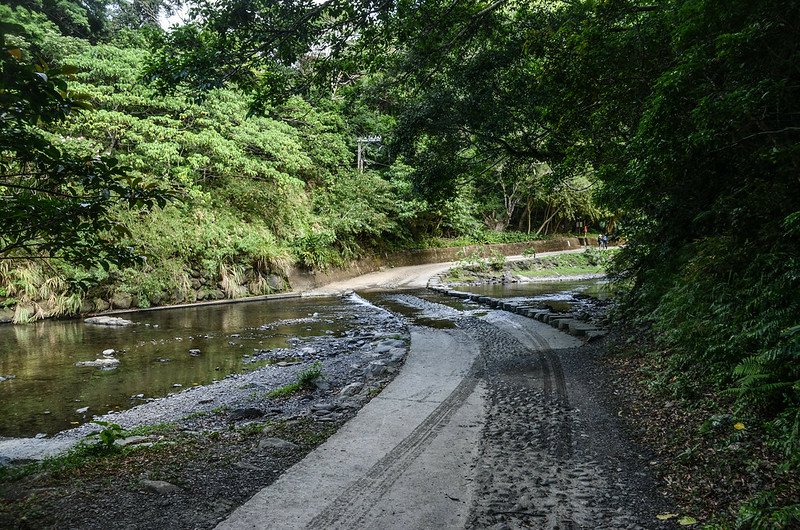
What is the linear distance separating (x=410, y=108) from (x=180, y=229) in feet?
30.5

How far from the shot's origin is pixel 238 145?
1683cm

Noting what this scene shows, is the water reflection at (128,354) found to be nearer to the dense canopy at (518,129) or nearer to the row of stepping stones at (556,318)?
the dense canopy at (518,129)

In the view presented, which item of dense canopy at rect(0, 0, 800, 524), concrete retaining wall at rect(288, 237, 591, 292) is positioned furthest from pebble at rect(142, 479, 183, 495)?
concrete retaining wall at rect(288, 237, 591, 292)

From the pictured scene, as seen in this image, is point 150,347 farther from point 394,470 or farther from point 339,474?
point 394,470

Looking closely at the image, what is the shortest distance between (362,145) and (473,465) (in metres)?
23.7

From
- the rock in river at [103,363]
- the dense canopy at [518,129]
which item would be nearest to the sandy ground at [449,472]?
the dense canopy at [518,129]

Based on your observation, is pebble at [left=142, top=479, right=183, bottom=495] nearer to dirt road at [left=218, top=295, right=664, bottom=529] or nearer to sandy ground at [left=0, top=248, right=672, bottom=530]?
sandy ground at [left=0, top=248, right=672, bottom=530]

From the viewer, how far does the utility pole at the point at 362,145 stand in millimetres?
23641

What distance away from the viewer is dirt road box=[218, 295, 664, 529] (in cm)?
271

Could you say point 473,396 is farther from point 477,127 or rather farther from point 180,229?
point 180,229

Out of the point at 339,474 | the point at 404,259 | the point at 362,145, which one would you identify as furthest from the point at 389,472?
the point at 362,145

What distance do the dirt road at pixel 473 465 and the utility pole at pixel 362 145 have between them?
1952 centimetres

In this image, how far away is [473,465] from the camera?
3.33 m

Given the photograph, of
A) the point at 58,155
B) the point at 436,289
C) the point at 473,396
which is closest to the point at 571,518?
the point at 473,396
